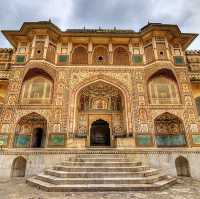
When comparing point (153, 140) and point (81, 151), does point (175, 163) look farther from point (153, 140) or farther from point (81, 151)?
point (81, 151)

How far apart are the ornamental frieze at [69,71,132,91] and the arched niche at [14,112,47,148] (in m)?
3.13

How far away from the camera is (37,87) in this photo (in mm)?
11781

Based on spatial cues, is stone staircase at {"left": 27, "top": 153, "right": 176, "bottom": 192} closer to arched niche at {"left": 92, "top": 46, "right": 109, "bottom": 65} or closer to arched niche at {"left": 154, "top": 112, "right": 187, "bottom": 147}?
arched niche at {"left": 154, "top": 112, "right": 187, "bottom": 147}

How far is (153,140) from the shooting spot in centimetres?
1020

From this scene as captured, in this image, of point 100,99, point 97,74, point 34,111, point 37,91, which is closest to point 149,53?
point 97,74

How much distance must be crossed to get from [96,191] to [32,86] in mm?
8659

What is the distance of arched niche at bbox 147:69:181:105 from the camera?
1143cm

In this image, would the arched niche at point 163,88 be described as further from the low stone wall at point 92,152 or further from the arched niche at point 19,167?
the arched niche at point 19,167

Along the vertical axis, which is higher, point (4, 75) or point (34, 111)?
point (4, 75)

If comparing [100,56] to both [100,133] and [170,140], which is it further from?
[170,140]

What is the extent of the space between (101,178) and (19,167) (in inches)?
235

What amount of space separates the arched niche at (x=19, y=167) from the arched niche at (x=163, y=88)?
8.19 metres

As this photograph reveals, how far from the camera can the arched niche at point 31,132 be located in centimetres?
1070

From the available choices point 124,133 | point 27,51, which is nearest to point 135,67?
point 124,133
